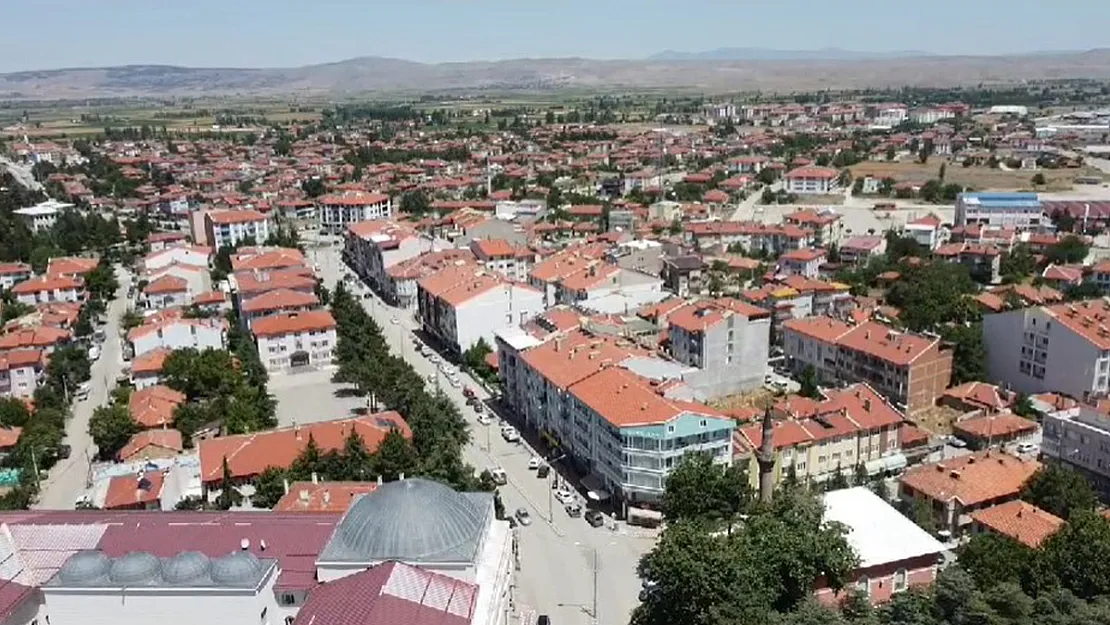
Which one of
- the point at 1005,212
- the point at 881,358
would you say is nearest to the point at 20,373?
the point at 881,358

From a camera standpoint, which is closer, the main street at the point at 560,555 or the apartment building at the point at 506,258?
the main street at the point at 560,555

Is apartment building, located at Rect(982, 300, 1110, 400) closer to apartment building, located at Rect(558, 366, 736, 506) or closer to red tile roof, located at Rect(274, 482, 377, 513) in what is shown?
apartment building, located at Rect(558, 366, 736, 506)

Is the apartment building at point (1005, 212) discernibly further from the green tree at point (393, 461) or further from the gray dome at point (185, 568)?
the gray dome at point (185, 568)

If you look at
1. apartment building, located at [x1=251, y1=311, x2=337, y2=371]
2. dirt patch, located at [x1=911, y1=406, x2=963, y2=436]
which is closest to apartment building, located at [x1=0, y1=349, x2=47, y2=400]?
apartment building, located at [x1=251, y1=311, x2=337, y2=371]

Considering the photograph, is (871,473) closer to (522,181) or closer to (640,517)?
(640,517)

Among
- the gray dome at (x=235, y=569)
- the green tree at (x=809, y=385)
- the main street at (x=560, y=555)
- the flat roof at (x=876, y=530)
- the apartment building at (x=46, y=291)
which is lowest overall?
the main street at (x=560, y=555)

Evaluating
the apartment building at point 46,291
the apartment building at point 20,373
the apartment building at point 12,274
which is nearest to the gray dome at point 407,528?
the apartment building at point 20,373

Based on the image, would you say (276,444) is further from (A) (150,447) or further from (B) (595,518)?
(B) (595,518)

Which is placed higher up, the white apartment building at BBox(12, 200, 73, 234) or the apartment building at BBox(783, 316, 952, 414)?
the white apartment building at BBox(12, 200, 73, 234)
